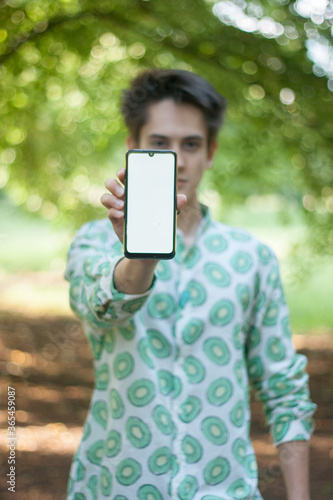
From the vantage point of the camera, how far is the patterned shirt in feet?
4.57

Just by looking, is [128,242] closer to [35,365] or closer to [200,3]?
[200,3]

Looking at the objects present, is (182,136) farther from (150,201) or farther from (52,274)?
(52,274)

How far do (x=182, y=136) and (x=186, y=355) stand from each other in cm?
58

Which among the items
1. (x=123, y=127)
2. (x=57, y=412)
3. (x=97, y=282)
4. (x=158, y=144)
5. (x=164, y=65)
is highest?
(x=164, y=65)

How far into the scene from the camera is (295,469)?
1.50 metres

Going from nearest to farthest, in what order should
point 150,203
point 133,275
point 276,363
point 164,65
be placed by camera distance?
point 150,203 < point 133,275 < point 276,363 < point 164,65

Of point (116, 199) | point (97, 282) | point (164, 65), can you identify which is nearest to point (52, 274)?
point (164, 65)

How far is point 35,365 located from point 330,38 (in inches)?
208

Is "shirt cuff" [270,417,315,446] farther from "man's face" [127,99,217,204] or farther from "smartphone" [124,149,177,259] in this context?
"smartphone" [124,149,177,259]

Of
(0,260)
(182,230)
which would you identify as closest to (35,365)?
(182,230)

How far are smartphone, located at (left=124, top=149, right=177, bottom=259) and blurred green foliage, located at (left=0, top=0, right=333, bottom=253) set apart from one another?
231cm

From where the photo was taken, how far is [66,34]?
151 inches

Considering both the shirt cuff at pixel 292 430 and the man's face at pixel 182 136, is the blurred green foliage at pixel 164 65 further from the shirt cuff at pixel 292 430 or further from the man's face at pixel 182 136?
the shirt cuff at pixel 292 430

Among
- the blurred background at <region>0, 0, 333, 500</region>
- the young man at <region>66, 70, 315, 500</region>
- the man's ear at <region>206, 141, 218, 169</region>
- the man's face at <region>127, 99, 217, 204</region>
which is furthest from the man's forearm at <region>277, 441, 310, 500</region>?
the blurred background at <region>0, 0, 333, 500</region>
